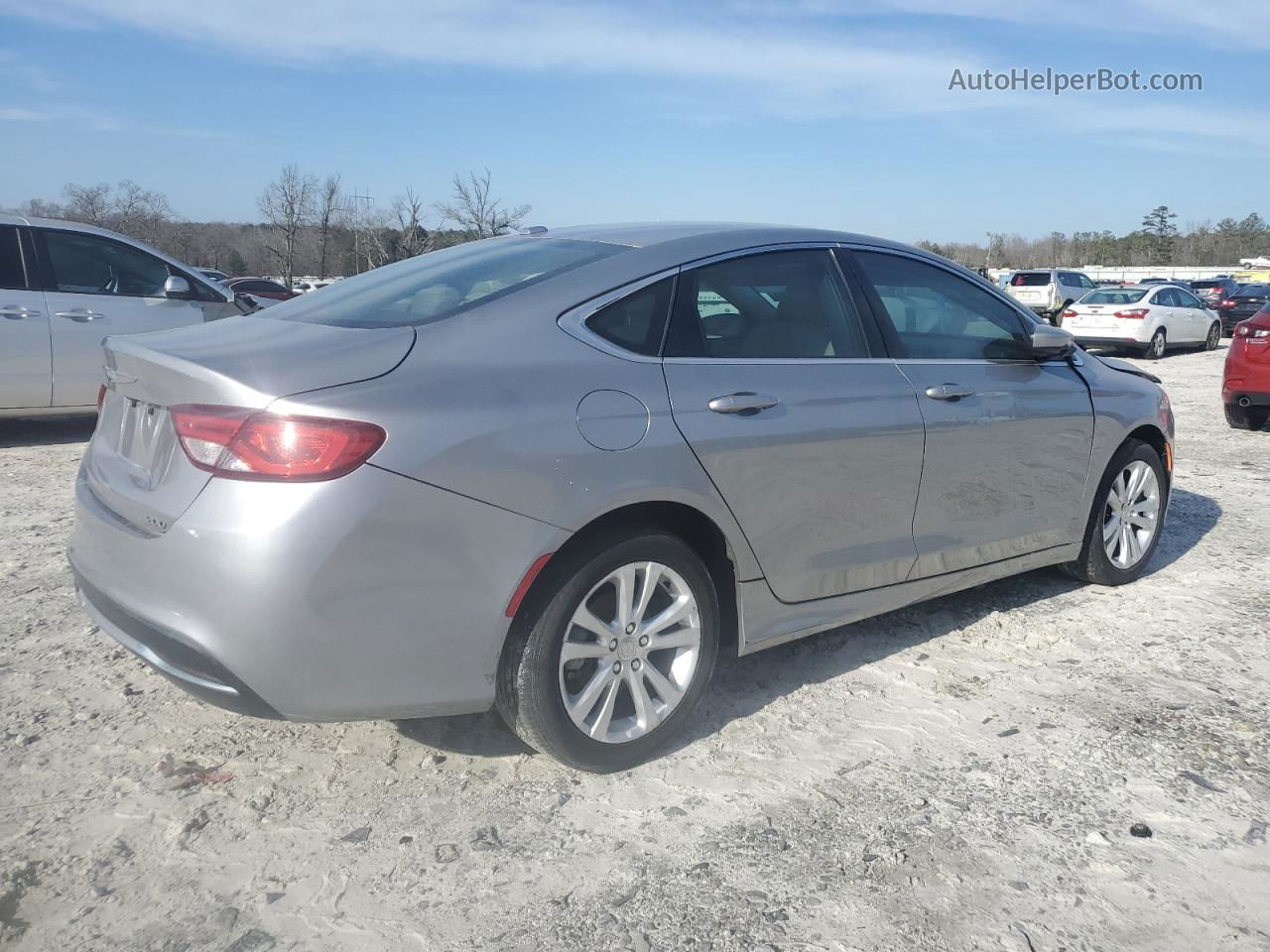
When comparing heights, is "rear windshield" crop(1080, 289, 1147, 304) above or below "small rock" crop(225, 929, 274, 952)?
above

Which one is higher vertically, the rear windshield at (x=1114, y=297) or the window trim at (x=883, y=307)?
the window trim at (x=883, y=307)

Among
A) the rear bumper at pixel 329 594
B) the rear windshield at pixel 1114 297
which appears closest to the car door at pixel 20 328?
the rear bumper at pixel 329 594

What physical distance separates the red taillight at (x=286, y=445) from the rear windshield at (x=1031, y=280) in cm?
2846

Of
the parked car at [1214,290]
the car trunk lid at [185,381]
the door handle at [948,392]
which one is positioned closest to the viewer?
the car trunk lid at [185,381]

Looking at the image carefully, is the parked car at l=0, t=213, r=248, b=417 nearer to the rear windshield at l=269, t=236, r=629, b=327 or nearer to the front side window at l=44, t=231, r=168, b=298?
the front side window at l=44, t=231, r=168, b=298

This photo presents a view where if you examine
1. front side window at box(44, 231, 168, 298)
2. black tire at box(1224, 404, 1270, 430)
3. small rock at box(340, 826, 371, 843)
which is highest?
front side window at box(44, 231, 168, 298)

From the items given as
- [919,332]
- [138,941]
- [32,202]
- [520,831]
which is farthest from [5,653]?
[32,202]

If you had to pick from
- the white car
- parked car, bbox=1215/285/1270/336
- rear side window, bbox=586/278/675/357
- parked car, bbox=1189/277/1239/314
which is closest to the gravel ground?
rear side window, bbox=586/278/675/357

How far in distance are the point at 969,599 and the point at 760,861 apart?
2.46 m

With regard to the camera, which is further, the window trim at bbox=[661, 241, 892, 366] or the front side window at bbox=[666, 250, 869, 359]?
the window trim at bbox=[661, 241, 892, 366]

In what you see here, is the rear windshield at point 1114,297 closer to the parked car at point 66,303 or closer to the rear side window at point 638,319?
the parked car at point 66,303

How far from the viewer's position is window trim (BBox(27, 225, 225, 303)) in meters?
7.87

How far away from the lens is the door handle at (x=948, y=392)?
3760mm

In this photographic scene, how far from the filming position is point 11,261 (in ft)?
25.4
